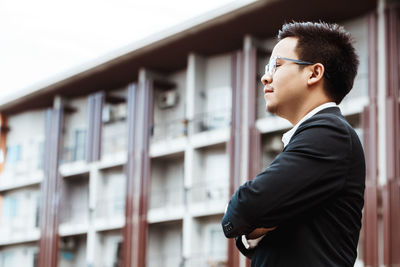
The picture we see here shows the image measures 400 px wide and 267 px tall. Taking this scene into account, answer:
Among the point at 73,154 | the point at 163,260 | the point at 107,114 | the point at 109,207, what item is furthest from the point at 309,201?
the point at 73,154

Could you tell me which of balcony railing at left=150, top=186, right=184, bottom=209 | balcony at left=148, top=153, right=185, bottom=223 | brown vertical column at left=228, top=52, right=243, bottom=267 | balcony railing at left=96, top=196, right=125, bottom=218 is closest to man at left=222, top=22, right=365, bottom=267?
brown vertical column at left=228, top=52, right=243, bottom=267

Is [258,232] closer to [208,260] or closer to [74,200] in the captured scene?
[208,260]

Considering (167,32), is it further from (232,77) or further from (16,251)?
(16,251)

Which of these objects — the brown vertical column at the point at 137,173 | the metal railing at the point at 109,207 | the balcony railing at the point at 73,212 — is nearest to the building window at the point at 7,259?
the balcony railing at the point at 73,212

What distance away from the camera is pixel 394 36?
18.9m

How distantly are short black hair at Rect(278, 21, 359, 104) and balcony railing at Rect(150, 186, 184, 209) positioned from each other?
23.0 m

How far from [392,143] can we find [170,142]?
8763mm

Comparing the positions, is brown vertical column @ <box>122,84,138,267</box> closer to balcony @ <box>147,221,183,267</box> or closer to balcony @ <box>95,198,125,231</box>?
balcony @ <box>95,198,125,231</box>

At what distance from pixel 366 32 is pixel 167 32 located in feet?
21.3

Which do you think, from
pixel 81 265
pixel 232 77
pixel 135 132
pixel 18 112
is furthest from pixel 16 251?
pixel 232 77

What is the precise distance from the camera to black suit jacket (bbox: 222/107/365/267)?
6.43ft

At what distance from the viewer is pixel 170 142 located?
2508 cm

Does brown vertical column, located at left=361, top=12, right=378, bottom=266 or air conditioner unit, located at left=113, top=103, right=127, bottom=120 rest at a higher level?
air conditioner unit, located at left=113, top=103, right=127, bottom=120

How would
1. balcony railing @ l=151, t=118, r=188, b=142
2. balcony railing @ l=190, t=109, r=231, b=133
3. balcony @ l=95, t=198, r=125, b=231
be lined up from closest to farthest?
balcony railing @ l=190, t=109, r=231, b=133 → balcony railing @ l=151, t=118, r=188, b=142 → balcony @ l=95, t=198, r=125, b=231
